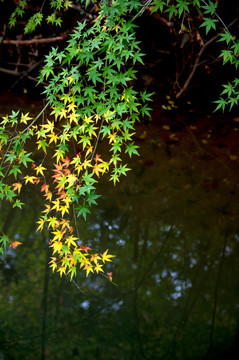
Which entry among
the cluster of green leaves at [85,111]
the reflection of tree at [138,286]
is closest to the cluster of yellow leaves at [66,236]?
the cluster of green leaves at [85,111]

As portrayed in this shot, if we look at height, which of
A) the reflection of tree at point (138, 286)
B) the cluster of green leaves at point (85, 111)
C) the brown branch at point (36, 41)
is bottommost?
the reflection of tree at point (138, 286)

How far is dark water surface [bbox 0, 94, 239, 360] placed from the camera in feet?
9.04

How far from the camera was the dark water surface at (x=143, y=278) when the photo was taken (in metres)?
2.75

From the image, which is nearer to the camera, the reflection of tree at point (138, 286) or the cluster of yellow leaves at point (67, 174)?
the cluster of yellow leaves at point (67, 174)

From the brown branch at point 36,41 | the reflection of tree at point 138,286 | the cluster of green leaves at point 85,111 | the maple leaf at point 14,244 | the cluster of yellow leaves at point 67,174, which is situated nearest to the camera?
the cluster of green leaves at point 85,111

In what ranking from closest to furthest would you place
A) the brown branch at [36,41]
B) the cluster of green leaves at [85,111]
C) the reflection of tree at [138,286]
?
the cluster of green leaves at [85,111], the reflection of tree at [138,286], the brown branch at [36,41]

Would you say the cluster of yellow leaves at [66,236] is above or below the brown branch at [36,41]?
below

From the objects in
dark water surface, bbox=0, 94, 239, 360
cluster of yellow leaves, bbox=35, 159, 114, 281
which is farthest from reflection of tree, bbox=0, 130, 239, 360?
cluster of yellow leaves, bbox=35, 159, 114, 281

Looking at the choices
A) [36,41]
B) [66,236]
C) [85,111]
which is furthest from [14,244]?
[36,41]

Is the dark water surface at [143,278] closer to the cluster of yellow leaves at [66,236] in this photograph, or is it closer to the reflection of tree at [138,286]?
the reflection of tree at [138,286]

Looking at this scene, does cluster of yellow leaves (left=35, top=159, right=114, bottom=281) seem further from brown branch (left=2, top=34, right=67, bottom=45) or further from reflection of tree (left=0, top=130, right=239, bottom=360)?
brown branch (left=2, top=34, right=67, bottom=45)

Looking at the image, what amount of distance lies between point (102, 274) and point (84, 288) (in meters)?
0.19

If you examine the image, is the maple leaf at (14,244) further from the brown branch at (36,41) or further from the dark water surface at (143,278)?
the brown branch at (36,41)

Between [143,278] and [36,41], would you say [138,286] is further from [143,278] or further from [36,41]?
[36,41]
